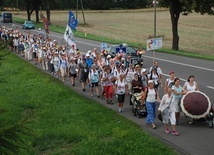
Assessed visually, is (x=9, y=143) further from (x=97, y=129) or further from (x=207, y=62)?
(x=207, y=62)

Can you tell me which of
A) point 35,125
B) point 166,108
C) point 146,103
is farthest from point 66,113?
point 166,108

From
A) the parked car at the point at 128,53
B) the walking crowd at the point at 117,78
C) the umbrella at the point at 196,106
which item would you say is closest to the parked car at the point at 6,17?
the walking crowd at the point at 117,78

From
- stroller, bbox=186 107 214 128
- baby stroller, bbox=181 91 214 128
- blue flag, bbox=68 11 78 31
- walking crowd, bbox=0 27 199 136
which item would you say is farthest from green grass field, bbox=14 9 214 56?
baby stroller, bbox=181 91 214 128

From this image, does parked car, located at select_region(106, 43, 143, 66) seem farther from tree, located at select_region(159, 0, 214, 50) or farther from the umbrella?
the umbrella

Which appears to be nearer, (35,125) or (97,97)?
(35,125)

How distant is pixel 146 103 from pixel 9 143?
778 centimetres

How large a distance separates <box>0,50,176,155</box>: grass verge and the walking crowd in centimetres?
87

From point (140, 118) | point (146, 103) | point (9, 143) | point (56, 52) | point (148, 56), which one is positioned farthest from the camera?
point (148, 56)

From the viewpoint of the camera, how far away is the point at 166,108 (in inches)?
467

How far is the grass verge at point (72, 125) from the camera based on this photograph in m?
10.6

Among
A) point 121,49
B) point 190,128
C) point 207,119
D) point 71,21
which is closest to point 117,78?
point 190,128

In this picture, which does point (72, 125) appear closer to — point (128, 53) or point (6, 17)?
point (128, 53)

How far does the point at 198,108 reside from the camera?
12.3 metres

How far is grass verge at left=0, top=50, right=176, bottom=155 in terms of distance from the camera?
10562 millimetres
